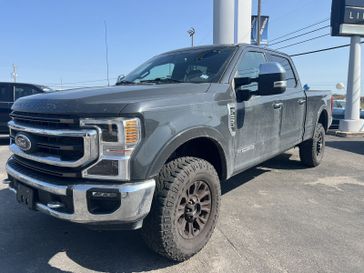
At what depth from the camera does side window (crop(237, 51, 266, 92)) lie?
3.85 m

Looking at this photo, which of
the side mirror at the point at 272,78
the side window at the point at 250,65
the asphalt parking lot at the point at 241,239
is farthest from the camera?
the side window at the point at 250,65

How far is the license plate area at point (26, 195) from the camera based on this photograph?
276cm

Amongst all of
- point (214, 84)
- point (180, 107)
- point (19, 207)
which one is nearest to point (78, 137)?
point (180, 107)

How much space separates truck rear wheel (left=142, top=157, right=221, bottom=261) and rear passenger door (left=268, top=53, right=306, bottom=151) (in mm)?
1992

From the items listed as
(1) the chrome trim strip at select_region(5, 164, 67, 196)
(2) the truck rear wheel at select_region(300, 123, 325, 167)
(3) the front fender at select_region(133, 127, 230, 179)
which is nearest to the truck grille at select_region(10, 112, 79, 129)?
(1) the chrome trim strip at select_region(5, 164, 67, 196)

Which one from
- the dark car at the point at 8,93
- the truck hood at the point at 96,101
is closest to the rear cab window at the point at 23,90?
the dark car at the point at 8,93

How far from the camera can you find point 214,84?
3.38m

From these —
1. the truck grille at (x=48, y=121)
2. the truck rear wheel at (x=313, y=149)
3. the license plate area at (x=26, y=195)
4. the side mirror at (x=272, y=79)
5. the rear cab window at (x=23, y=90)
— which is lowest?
the truck rear wheel at (x=313, y=149)

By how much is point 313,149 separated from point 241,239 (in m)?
3.36

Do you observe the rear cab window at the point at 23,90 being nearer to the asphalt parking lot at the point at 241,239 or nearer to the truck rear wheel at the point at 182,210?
the asphalt parking lot at the point at 241,239

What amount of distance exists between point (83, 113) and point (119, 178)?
1.76 feet

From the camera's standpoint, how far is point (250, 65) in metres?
4.11

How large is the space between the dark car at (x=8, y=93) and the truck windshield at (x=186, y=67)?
6.72 m

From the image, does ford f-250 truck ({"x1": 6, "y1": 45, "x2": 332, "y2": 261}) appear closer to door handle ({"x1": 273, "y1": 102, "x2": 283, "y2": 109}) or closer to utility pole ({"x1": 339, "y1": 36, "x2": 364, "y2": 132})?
door handle ({"x1": 273, "y1": 102, "x2": 283, "y2": 109})
